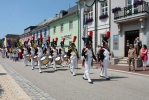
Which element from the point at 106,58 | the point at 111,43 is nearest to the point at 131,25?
the point at 111,43

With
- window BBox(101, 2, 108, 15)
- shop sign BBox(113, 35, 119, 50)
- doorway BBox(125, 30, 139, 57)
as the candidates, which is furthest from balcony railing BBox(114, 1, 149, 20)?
window BBox(101, 2, 108, 15)

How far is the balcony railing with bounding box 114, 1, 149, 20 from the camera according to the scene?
1541 cm

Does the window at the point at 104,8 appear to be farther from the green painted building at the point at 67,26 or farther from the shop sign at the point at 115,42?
the green painted building at the point at 67,26

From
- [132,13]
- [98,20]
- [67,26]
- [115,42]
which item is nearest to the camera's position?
[132,13]

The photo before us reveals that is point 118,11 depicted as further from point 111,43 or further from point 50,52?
point 50,52

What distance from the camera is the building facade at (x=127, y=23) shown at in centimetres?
1567

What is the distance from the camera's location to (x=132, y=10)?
1648 cm

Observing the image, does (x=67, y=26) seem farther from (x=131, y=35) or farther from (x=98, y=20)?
(x=131, y=35)

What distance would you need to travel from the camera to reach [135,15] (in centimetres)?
1587


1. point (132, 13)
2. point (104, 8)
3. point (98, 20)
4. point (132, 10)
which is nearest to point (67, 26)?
point (98, 20)

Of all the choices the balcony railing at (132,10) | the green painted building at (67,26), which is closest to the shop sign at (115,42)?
the balcony railing at (132,10)

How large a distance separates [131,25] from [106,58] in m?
9.10

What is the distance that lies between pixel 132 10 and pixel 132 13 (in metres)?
0.34

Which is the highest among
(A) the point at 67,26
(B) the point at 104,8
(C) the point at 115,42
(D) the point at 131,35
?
(B) the point at 104,8
